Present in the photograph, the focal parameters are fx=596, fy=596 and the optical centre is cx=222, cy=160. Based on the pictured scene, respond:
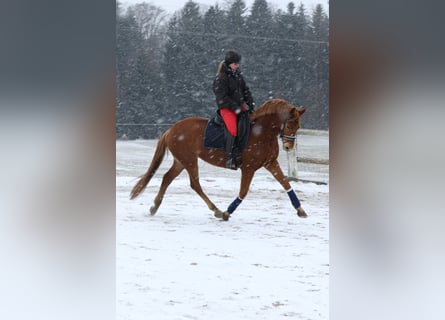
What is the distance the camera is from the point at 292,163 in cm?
297

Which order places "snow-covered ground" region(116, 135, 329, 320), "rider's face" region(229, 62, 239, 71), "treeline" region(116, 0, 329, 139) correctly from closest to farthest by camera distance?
"snow-covered ground" region(116, 135, 329, 320) < "treeline" region(116, 0, 329, 139) < "rider's face" region(229, 62, 239, 71)

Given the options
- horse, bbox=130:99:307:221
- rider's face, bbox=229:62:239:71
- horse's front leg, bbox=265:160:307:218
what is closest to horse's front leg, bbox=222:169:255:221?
horse, bbox=130:99:307:221

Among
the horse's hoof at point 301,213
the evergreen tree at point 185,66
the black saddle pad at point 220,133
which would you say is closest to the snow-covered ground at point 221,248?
the horse's hoof at point 301,213

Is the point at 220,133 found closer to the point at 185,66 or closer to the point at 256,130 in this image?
the point at 256,130

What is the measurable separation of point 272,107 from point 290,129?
0.14 meters

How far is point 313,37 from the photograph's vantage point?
283 centimetres

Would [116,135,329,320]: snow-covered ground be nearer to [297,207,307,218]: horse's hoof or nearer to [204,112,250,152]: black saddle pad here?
[297,207,307,218]: horse's hoof

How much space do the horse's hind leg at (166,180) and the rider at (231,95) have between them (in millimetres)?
254

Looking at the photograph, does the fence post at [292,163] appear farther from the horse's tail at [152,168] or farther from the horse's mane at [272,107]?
the horse's tail at [152,168]

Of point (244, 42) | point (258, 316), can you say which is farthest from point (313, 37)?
point (258, 316)

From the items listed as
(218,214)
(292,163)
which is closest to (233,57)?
(292,163)

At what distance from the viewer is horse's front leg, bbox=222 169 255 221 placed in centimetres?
298
